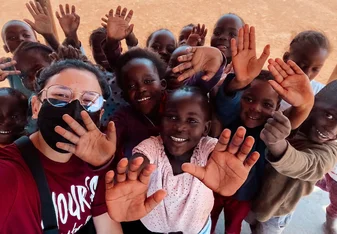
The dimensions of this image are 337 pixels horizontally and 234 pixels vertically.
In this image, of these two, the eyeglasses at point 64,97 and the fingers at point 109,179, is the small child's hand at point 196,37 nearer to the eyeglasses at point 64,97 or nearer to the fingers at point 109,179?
the eyeglasses at point 64,97

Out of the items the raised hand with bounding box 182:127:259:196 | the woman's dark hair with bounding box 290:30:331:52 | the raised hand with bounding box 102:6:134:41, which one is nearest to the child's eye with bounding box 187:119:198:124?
the raised hand with bounding box 182:127:259:196

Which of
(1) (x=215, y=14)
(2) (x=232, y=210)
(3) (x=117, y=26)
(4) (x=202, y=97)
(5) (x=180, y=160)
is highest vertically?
(3) (x=117, y=26)

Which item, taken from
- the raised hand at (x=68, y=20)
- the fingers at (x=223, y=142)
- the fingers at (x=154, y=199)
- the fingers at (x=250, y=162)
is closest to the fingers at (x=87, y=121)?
the fingers at (x=154, y=199)

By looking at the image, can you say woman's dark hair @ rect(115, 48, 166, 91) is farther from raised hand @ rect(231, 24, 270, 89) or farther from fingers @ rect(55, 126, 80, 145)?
fingers @ rect(55, 126, 80, 145)

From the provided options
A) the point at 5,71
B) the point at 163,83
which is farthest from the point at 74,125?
the point at 5,71

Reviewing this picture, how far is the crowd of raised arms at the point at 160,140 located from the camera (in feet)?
3.99

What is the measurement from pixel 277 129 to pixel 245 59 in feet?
1.40

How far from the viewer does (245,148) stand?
1208 mm

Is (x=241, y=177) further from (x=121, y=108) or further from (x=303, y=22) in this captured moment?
(x=303, y=22)

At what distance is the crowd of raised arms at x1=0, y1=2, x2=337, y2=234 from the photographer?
1.21 m

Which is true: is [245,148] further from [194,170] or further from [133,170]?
[133,170]

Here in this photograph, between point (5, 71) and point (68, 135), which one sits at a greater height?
point (68, 135)

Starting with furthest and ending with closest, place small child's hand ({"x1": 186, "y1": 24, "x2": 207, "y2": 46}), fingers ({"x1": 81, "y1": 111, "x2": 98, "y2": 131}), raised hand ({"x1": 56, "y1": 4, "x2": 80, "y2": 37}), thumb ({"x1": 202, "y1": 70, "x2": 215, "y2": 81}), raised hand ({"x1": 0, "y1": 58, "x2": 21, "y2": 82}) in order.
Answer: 1. raised hand ({"x1": 56, "y1": 4, "x2": 80, "y2": 37})
2. small child's hand ({"x1": 186, "y1": 24, "x2": 207, "y2": 46})
3. raised hand ({"x1": 0, "y1": 58, "x2": 21, "y2": 82})
4. thumb ({"x1": 202, "y1": 70, "x2": 215, "y2": 81})
5. fingers ({"x1": 81, "y1": 111, "x2": 98, "y2": 131})

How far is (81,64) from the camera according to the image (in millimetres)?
1433
